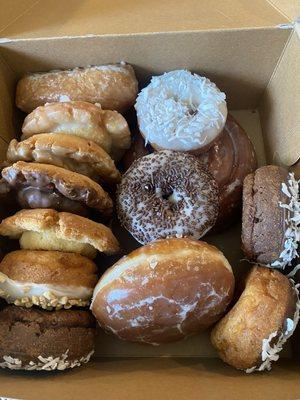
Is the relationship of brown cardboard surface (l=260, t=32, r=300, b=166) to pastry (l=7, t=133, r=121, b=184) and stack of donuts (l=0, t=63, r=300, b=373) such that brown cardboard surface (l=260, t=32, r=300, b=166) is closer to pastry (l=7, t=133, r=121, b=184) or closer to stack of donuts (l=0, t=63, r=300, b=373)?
stack of donuts (l=0, t=63, r=300, b=373)

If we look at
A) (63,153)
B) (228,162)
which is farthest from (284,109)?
(63,153)

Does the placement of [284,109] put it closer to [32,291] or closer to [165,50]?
[165,50]

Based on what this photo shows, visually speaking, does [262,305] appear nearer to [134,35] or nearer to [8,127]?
[134,35]

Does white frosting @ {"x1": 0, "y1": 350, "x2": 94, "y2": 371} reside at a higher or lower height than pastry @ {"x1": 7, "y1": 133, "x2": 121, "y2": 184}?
lower

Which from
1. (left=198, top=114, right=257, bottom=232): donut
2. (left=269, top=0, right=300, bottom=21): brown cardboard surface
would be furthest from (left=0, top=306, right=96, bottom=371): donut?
(left=269, top=0, right=300, bottom=21): brown cardboard surface

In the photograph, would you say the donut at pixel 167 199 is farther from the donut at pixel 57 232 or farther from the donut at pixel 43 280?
the donut at pixel 43 280

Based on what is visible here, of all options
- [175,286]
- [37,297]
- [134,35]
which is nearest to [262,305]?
[175,286]

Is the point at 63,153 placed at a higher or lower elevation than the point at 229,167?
higher
